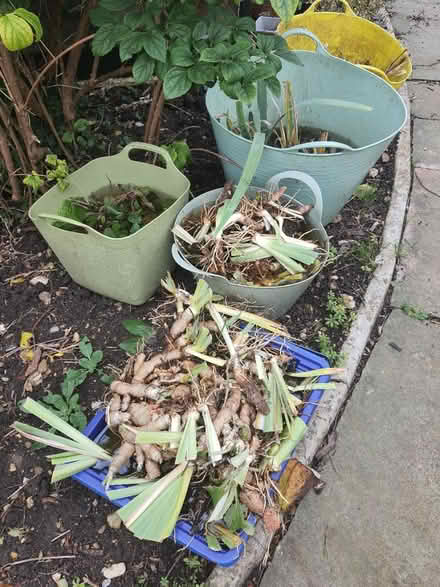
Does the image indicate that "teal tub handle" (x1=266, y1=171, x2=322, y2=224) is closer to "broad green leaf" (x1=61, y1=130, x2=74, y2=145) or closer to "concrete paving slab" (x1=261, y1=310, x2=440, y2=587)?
"concrete paving slab" (x1=261, y1=310, x2=440, y2=587)

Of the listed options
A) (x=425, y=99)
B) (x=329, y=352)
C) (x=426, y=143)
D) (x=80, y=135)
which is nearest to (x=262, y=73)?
(x=329, y=352)

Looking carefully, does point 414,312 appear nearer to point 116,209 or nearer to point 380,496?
point 380,496

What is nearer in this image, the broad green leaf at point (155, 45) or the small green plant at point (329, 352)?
the broad green leaf at point (155, 45)

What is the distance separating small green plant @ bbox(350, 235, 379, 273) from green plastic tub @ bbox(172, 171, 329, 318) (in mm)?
426

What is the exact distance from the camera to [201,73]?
3.72 feet

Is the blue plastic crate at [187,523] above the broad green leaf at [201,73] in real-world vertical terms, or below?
below

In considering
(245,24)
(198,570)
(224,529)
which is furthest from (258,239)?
(198,570)

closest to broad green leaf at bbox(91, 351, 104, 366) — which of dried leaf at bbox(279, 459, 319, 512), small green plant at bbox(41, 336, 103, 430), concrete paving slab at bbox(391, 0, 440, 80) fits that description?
small green plant at bbox(41, 336, 103, 430)

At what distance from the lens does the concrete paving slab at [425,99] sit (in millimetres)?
2707

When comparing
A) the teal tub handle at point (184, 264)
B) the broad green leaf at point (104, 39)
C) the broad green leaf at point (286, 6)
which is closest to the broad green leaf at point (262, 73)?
the broad green leaf at point (286, 6)

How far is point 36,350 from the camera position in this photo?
1567 millimetres

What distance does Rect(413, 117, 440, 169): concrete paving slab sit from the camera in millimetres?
2412

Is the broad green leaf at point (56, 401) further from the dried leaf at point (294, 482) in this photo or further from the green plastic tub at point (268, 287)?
the dried leaf at point (294, 482)

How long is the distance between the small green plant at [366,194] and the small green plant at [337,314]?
0.68 metres
